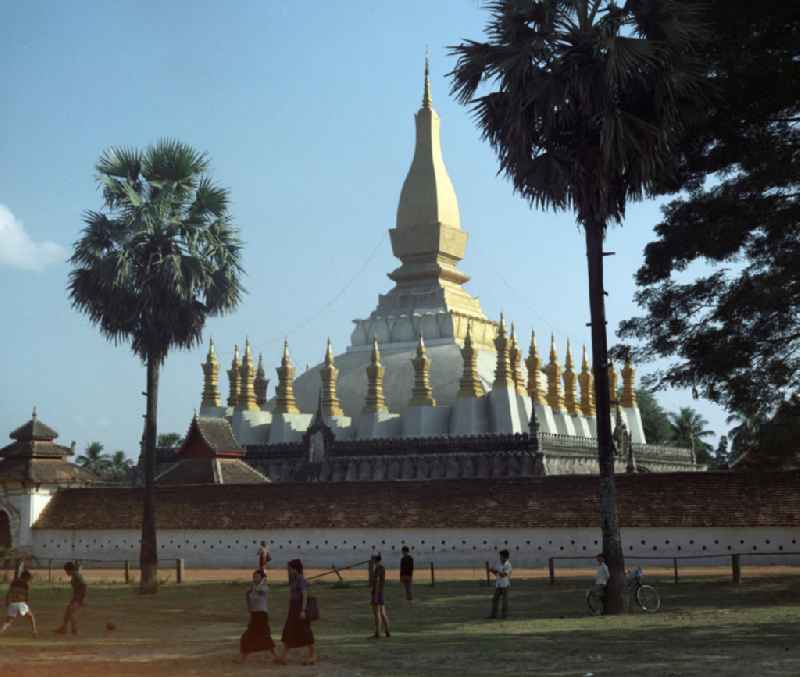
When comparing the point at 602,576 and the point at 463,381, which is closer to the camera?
the point at 602,576

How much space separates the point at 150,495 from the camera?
87.0 feet

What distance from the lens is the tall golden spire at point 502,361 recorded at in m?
42.2

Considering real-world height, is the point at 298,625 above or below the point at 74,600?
below

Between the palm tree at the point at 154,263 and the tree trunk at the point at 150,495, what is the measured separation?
2 centimetres

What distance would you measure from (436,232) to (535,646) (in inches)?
1620

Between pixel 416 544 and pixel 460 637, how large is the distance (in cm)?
1406

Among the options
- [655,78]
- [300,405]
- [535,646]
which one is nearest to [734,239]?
[655,78]

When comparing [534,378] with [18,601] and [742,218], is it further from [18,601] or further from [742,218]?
[18,601]

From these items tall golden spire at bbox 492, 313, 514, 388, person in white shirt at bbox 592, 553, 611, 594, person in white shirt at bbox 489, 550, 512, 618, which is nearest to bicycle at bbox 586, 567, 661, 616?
person in white shirt at bbox 592, 553, 611, 594

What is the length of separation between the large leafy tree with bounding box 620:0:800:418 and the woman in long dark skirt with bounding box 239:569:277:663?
931cm

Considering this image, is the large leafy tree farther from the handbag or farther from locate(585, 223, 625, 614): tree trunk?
the handbag

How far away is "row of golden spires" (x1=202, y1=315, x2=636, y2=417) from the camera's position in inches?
1719

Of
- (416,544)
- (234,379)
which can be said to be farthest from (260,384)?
(416,544)

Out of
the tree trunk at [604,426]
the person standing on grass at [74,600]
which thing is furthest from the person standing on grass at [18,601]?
the tree trunk at [604,426]
